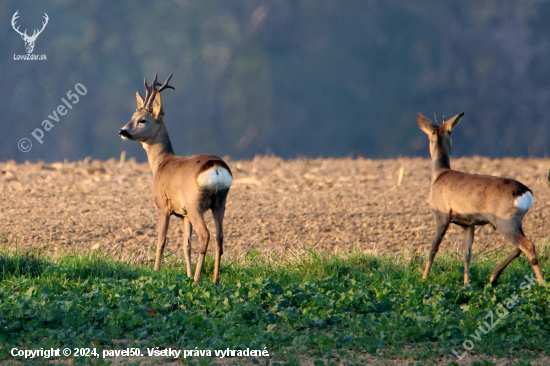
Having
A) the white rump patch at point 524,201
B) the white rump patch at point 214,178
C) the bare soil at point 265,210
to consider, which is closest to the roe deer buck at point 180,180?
the white rump patch at point 214,178

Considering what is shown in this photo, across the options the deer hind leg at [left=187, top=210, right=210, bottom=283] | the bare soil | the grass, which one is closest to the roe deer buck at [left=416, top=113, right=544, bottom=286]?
the grass

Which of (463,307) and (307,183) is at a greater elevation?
(307,183)

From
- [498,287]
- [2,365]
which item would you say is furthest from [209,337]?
[498,287]

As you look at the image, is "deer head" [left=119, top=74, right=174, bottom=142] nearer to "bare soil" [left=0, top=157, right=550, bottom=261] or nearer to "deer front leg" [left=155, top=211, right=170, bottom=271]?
"deer front leg" [left=155, top=211, right=170, bottom=271]

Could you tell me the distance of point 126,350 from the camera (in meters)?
4.59

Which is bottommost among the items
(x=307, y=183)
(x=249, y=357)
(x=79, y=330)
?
(x=249, y=357)

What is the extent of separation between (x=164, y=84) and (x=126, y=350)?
3536mm

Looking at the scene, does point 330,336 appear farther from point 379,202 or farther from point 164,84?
point 379,202

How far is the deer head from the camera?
7219mm

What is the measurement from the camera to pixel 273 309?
18.3ft

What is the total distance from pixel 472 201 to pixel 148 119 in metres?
3.70

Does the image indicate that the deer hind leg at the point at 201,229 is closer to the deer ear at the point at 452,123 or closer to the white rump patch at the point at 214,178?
the white rump patch at the point at 214,178

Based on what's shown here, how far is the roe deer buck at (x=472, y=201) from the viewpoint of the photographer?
5.88 metres

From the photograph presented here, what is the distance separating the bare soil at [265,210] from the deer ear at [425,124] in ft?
6.18
